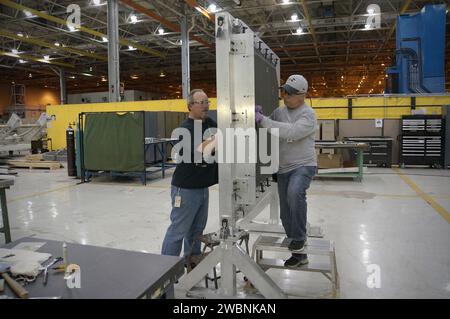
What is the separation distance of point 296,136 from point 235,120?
0.49 metres

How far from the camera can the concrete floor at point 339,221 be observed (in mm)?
3230

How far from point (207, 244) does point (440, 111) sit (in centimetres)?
977

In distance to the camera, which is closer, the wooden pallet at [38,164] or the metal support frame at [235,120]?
the metal support frame at [235,120]

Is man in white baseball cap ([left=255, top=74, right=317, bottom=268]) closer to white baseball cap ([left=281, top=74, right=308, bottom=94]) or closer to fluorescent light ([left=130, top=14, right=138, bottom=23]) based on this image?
white baseball cap ([left=281, top=74, right=308, bottom=94])

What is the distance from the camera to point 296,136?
273 cm

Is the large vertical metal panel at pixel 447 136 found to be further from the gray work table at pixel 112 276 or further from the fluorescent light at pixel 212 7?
the gray work table at pixel 112 276

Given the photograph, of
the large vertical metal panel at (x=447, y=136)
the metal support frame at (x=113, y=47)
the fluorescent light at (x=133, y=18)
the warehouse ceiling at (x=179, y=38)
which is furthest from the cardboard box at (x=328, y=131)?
the fluorescent light at (x=133, y=18)

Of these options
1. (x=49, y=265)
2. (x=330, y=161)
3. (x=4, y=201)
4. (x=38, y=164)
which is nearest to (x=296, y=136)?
(x=49, y=265)

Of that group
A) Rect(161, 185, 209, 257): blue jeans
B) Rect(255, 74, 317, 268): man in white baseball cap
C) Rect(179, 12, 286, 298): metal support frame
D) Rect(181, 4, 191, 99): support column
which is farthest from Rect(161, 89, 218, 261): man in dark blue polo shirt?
Rect(181, 4, 191, 99): support column

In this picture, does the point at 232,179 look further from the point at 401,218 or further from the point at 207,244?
the point at 401,218

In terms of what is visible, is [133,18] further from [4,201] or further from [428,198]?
[428,198]

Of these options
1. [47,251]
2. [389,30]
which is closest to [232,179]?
[47,251]

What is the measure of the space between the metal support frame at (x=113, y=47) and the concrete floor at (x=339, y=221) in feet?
13.4
